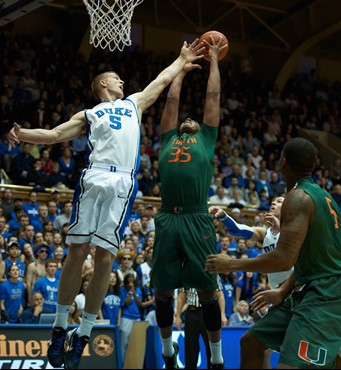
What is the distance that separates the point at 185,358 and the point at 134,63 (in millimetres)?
12858

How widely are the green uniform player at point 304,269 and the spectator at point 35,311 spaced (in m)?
7.03


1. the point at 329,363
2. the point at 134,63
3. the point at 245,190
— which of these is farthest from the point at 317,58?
the point at 329,363

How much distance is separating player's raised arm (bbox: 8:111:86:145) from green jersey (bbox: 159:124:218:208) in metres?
0.96

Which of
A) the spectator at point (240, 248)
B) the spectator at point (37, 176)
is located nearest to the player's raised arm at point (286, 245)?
the spectator at point (240, 248)

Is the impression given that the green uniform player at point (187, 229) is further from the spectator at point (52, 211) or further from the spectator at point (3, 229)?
the spectator at point (52, 211)

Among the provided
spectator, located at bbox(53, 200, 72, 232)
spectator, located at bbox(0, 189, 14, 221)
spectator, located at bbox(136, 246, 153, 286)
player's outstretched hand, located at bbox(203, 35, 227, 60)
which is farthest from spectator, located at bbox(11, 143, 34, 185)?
player's outstretched hand, located at bbox(203, 35, 227, 60)

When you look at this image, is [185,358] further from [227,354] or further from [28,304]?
[28,304]

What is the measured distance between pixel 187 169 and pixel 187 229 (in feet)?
2.02

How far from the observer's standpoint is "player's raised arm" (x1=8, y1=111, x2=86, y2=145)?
684 centimetres

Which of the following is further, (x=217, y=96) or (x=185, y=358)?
(x=185, y=358)

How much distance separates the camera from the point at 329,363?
17.8ft

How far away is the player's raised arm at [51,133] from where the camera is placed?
22.5ft

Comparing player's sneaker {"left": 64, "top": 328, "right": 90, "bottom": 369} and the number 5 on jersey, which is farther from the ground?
the number 5 on jersey

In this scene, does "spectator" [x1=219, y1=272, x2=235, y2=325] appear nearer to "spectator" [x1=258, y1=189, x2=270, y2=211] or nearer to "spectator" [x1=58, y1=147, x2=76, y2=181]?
"spectator" [x1=58, y1=147, x2=76, y2=181]
